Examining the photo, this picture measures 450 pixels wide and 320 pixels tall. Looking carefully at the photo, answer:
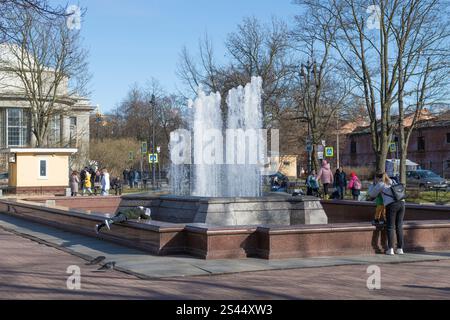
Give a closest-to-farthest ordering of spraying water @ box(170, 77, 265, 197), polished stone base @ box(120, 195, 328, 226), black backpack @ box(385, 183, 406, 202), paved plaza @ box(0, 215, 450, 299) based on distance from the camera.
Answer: paved plaza @ box(0, 215, 450, 299) → black backpack @ box(385, 183, 406, 202) → polished stone base @ box(120, 195, 328, 226) → spraying water @ box(170, 77, 265, 197)

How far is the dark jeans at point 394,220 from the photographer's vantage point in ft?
41.2

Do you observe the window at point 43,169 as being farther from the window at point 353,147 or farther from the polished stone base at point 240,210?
the window at point 353,147

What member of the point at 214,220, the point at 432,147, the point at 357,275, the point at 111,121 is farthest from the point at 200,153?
the point at 111,121

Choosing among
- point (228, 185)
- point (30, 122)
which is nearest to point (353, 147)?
→ point (30, 122)

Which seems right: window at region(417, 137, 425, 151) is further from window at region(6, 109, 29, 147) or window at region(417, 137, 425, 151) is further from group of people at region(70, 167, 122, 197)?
group of people at region(70, 167, 122, 197)

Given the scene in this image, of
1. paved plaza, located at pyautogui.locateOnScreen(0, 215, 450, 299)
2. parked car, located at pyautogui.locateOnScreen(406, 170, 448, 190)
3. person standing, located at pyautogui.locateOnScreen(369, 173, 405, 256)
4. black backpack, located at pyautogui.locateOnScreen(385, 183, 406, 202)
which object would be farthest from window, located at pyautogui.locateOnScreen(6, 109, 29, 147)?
black backpack, located at pyautogui.locateOnScreen(385, 183, 406, 202)

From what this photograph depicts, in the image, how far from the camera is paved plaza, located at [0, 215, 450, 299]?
27.8ft

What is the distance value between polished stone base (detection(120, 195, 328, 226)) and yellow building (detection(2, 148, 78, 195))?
2298cm

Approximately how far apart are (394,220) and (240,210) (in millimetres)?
4051

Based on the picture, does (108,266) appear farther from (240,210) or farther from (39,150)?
(39,150)

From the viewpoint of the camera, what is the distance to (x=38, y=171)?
39.1m

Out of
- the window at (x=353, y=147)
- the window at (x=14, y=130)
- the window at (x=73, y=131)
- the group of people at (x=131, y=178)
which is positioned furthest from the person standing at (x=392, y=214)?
the window at (x=353, y=147)

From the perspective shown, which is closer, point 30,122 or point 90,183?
point 90,183

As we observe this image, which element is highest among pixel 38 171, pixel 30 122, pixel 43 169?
pixel 30 122
